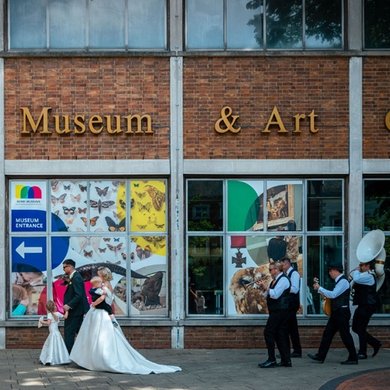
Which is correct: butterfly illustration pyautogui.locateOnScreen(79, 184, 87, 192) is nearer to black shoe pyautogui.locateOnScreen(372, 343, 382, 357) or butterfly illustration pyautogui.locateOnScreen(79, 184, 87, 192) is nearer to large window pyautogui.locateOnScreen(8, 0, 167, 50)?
large window pyautogui.locateOnScreen(8, 0, 167, 50)

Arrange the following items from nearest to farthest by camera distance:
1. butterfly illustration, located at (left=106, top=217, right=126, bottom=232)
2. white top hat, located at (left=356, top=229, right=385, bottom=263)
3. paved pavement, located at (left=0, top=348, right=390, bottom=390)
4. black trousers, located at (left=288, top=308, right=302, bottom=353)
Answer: paved pavement, located at (left=0, top=348, right=390, bottom=390) → black trousers, located at (left=288, top=308, right=302, bottom=353) → white top hat, located at (left=356, top=229, right=385, bottom=263) → butterfly illustration, located at (left=106, top=217, right=126, bottom=232)

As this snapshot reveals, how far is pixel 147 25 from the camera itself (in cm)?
1919

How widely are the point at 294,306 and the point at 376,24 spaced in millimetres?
5811

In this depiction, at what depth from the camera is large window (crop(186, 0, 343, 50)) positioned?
63.0 ft

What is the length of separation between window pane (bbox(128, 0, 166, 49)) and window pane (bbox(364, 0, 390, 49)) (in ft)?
12.7

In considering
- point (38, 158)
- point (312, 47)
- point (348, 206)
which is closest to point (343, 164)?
point (348, 206)

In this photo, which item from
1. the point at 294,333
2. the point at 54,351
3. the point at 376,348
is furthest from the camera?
the point at 294,333

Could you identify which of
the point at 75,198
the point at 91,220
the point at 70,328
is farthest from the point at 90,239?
the point at 70,328

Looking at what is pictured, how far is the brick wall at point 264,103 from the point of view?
19.0 m

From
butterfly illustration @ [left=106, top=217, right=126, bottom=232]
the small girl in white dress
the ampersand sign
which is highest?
the ampersand sign

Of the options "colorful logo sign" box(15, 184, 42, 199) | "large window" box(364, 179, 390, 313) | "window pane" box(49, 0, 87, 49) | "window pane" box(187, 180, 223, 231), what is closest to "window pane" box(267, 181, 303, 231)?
"window pane" box(187, 180, 223, 231)

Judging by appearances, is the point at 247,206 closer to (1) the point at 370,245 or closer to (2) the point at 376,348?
(1) the point at 370,245

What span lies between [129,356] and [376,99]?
7018 millimetres

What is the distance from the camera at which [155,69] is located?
19031 mm
